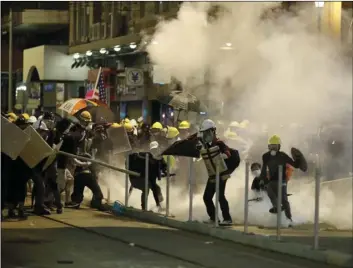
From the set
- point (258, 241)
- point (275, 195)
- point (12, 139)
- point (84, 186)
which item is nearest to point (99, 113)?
point (84, 186)

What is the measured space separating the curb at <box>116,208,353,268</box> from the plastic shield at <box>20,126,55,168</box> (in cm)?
202

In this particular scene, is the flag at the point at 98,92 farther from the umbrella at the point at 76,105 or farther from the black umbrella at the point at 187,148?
the black umbrella at the point at 187,148

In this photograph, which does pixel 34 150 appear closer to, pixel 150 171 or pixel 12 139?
pixel 12 139

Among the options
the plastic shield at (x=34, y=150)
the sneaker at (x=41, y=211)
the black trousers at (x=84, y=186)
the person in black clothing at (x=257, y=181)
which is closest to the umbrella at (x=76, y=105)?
the black trousers at (x=84, y=186)

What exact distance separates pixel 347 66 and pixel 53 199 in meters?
5.94

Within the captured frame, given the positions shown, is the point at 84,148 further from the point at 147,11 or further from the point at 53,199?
the point at 147,11

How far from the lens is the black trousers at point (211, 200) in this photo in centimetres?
1184

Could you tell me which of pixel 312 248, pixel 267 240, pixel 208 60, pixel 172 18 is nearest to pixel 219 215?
pixel 267 240

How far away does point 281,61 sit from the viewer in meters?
15.6

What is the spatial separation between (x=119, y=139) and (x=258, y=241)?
566cm

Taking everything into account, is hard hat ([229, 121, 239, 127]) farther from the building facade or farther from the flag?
the flag

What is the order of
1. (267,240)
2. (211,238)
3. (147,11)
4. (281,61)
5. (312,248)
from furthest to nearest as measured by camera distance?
(147,11) → (281,61) → (211,238) → (267,240) → (312,248)

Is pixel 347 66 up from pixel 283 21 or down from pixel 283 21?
down

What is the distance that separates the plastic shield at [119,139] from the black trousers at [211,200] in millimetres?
3696
